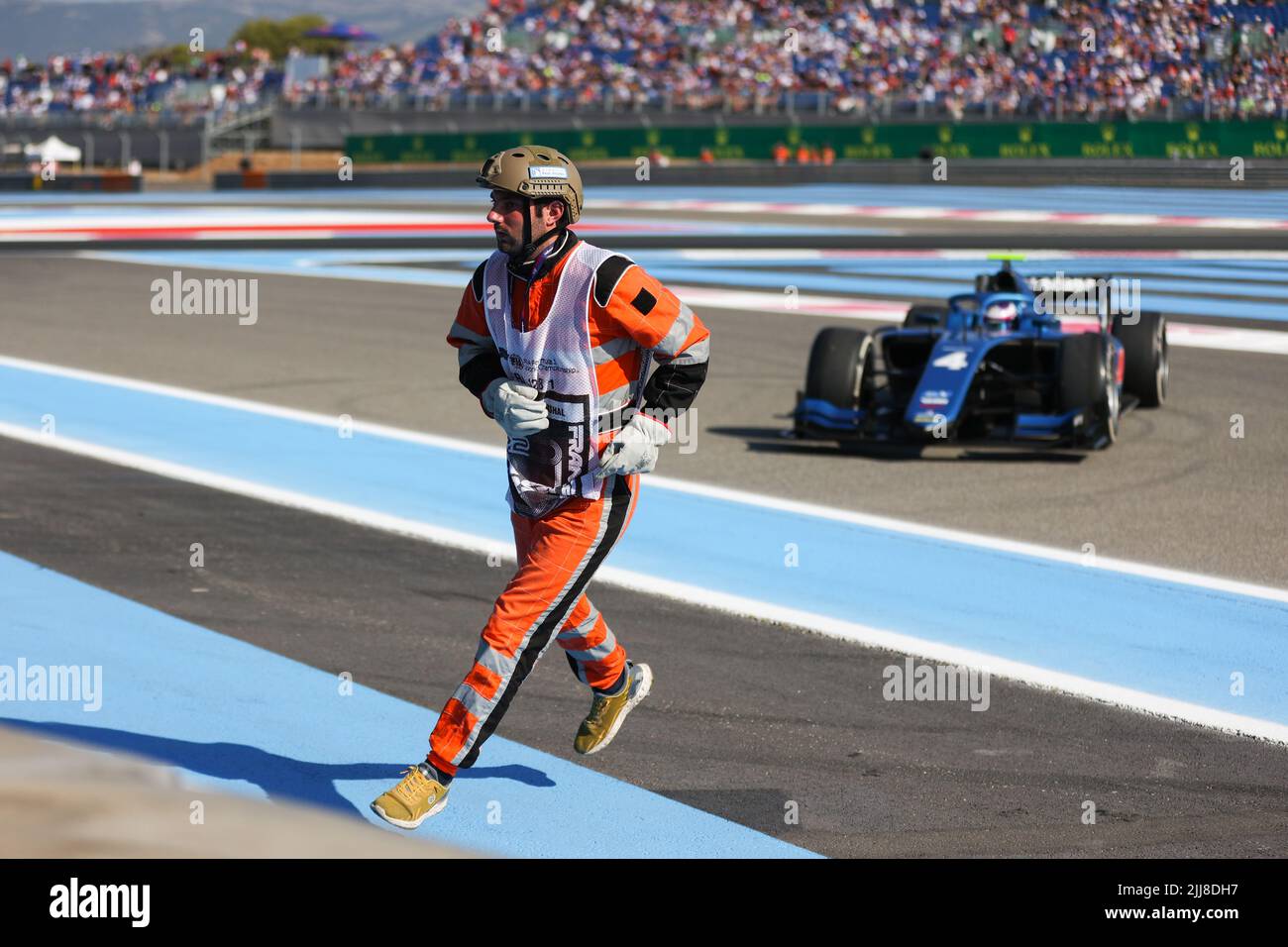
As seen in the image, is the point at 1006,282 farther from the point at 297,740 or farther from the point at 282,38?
the point at 282,38

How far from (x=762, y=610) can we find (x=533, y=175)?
275 centimetres

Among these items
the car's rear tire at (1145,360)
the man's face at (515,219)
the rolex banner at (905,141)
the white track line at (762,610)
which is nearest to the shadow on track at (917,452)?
the car's rear tire at (1145,360)

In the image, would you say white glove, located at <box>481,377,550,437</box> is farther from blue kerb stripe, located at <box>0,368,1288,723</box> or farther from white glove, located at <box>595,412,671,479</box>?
blue kerb stripe, located at <box>0,368,1288,723</box>

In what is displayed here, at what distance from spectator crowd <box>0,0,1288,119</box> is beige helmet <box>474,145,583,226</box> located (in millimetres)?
32071

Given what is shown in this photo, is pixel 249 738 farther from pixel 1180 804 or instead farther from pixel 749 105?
pixel 749 105

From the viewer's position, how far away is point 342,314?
1698 centimetres

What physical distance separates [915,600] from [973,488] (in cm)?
242

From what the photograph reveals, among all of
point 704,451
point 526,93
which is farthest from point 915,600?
point 526,93

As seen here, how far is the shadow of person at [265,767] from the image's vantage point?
4797 millimetres

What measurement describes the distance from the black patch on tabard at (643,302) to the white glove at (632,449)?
0.31 metres

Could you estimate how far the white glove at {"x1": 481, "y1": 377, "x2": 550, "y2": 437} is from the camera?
15.3ft

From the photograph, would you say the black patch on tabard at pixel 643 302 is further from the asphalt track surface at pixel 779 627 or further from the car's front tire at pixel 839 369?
the car's front tire at pixel 839 369

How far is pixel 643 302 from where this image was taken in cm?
461

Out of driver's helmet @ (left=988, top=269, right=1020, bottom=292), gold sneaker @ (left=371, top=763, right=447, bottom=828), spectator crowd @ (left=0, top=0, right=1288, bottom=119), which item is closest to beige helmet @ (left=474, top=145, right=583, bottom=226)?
gold sneaker @ (left=371, top=763, right=447, bottom=828)
